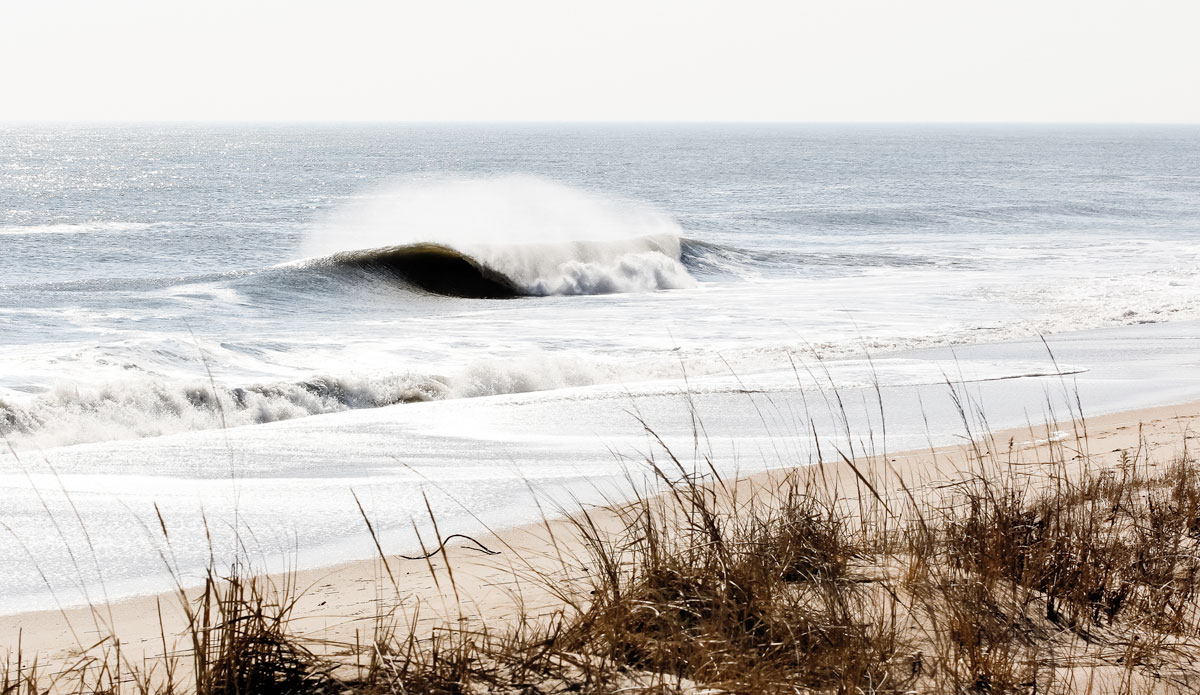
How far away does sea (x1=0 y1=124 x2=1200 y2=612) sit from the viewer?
22.1ft

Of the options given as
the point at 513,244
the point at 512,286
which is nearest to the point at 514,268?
the point at 512,286

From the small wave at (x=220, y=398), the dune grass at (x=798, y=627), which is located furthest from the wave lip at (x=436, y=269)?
the dune grass at (x=798, y=627)

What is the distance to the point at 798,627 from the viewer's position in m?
2.99

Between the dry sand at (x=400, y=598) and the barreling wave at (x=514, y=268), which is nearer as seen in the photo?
the dry sand at (x=400, y=598)

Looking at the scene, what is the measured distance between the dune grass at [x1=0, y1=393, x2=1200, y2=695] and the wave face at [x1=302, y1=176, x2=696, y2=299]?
2138 centimetres

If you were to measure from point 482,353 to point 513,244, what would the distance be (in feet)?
44.9

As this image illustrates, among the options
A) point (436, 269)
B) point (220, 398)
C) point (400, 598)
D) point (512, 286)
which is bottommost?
point (512, 286)

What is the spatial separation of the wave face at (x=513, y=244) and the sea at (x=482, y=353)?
13 cm

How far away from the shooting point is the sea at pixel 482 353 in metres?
6.74

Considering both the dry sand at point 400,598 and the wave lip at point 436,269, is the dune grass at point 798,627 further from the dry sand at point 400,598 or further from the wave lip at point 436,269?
the wave lip at point 436,269

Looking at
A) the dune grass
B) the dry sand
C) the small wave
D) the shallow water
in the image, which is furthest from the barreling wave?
the dune grass

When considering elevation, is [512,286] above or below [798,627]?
below

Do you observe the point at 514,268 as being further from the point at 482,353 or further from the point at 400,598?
the point at 400,598

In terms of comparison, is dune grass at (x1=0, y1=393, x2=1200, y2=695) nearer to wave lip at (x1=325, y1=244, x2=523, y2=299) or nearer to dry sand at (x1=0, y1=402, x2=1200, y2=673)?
dry sand at (x1=0, y1=402, x2=1200, y2=673)
